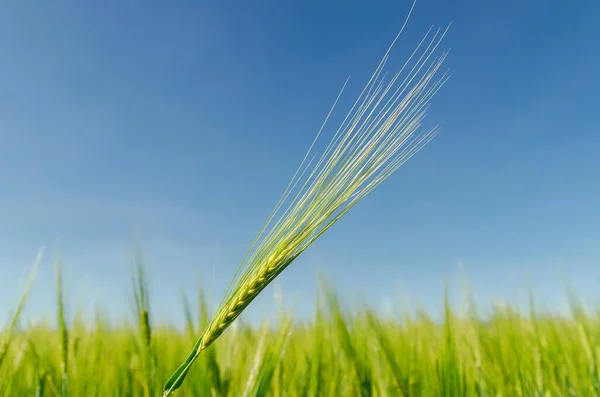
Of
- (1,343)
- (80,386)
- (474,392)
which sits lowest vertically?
(474,392)

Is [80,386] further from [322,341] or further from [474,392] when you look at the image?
[474,392]

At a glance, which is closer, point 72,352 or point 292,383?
point 72,352

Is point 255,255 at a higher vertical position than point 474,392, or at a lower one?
higher

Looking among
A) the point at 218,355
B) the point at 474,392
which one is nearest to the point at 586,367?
the point at 474,392

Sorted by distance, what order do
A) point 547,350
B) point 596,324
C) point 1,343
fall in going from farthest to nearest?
point 596,324 → point 547,350 → point 1,343

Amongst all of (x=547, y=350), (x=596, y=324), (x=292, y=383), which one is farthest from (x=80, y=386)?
(x=596, y=324)

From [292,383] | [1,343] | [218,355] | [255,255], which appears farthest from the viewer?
[292,383]
